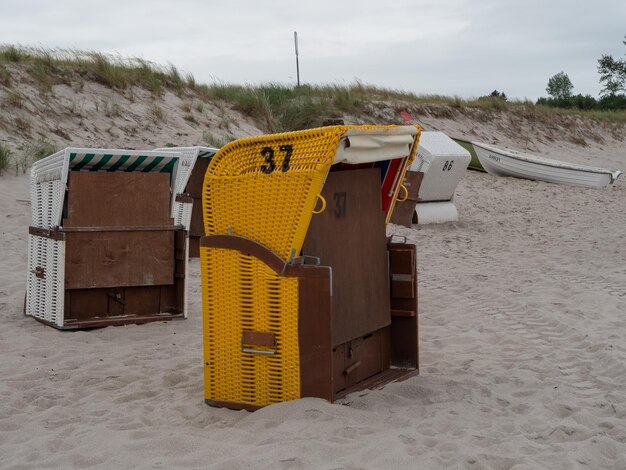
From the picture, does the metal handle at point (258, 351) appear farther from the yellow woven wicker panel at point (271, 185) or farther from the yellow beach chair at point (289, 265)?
the yellow woven wicker panel at point (271, 185)

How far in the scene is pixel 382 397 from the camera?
4617mm

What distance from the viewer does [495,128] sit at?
27484mm

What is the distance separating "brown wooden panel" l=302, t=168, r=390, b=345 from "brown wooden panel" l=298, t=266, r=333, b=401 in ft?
0.95

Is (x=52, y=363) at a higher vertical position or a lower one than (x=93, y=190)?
lower

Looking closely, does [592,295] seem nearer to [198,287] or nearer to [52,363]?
[198,287]

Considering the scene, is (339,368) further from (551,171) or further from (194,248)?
(551,171)

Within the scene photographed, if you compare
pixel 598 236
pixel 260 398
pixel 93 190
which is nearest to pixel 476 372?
pixel 260 398

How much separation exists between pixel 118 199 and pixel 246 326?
2490 millimetres

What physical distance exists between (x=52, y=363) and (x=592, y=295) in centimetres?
511

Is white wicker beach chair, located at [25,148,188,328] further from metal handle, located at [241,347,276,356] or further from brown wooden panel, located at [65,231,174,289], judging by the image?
metal handle, located at [241,347,276,356]

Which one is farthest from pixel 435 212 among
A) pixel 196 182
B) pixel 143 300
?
pixel 143 300

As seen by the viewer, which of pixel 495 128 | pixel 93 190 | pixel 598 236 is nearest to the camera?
pixel 93 190

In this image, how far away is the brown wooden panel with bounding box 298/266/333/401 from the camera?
13.5 feet

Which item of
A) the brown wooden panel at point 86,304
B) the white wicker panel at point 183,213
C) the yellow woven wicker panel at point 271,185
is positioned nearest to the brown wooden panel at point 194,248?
the white wicker panel at point 183,213
